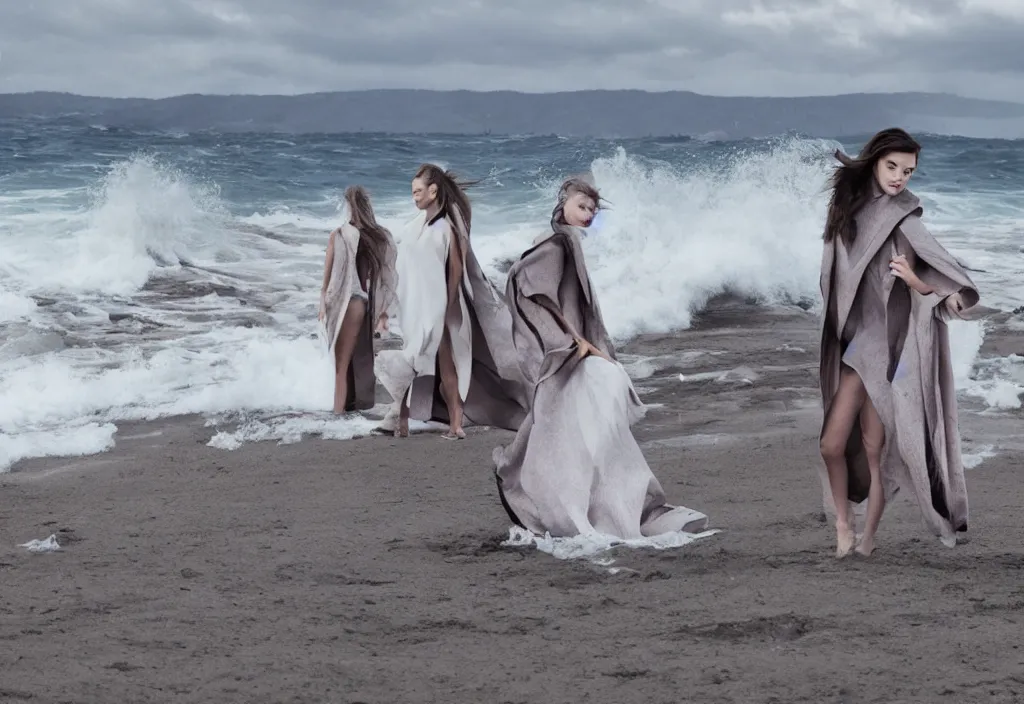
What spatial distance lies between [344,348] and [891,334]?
5064 mm

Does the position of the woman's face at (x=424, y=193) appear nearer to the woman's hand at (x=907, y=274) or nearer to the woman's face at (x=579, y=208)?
the woman's face at (x=579, y=208)

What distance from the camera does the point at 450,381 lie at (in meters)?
8.66

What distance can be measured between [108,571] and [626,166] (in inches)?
704

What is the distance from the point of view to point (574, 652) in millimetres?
4570

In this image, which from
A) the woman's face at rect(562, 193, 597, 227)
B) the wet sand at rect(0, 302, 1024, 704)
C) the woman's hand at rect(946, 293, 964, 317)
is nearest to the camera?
the wet sand at rect(0, 302, 1024, 704)

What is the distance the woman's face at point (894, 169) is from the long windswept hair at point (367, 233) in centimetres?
476

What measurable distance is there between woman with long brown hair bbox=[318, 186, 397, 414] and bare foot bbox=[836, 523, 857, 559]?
4497 millimetres

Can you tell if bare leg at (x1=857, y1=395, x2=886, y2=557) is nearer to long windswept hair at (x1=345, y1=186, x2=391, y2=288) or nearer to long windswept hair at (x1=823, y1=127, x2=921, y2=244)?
long windswept hair at (x1=823, y1=127, x2=921, y2=244)

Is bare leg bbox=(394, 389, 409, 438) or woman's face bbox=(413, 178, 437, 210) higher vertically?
woman's face bbox=(413, 178, 437, 210)

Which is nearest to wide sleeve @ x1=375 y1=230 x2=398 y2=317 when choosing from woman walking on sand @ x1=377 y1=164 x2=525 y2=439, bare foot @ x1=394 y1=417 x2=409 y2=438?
woman walking on sand @ x1=377 y1=164 x2=525 y2=439

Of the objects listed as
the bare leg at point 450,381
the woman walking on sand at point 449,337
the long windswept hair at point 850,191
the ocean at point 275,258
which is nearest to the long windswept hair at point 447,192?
the woman walking on sand at point 449,337

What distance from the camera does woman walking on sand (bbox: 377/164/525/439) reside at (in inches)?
332

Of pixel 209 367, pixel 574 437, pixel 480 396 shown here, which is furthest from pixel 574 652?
pixel 209 367

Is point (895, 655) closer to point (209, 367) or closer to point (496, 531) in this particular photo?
point (496, 531)
